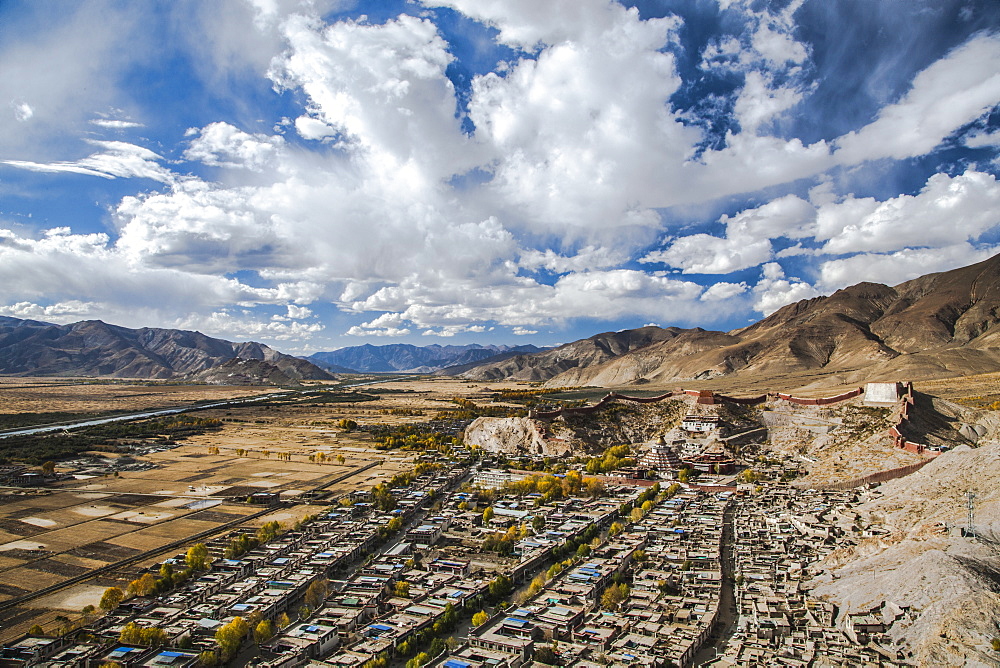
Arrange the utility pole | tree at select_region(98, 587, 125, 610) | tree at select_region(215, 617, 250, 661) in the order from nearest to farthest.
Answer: tree at select_region(215, 617, 250, 661), the utility pole, tree at select_region(98, 587, 125, 610)

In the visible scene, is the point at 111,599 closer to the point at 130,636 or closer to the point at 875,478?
the point at 130,636

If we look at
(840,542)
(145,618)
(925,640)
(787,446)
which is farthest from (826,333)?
(145,618)

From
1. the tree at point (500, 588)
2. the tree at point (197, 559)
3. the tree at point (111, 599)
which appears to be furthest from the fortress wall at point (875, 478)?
the tree at point (111, 599)

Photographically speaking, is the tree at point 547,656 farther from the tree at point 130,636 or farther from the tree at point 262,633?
the tree at point 130,636

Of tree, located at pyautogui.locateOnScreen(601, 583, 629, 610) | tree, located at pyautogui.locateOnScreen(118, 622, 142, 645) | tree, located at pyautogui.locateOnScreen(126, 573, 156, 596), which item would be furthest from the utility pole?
tree, located at pyautogui.locateOnScreen(126, 573, 156, 596)

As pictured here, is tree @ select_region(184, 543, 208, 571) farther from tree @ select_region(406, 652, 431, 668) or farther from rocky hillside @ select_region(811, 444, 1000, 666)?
rocky hillside @ select_region(811, 444, 1000, 666)
